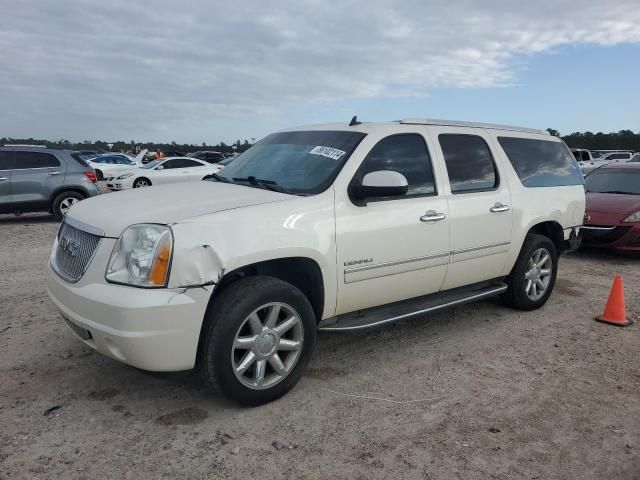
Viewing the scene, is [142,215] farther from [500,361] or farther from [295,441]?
[500,361]

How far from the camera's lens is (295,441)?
310cm

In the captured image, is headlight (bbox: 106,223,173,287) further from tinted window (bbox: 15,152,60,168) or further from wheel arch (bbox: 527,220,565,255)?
tinted window (bbox: 15,152,60,168)

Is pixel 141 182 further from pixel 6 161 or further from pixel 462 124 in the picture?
pixel 462 124

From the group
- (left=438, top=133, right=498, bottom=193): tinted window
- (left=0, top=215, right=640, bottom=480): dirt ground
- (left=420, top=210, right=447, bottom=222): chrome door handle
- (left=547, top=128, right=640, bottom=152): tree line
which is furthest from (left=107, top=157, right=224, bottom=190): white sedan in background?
(left=547, top=128, right=640, bottom=152): tree line

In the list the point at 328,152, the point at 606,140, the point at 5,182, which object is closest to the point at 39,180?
the point at 5,182

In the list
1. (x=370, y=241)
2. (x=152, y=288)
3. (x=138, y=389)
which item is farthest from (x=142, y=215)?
(x=370, y=241)

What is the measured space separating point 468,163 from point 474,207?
42cm

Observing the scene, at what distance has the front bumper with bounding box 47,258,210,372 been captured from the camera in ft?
9.75

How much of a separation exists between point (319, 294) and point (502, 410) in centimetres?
143

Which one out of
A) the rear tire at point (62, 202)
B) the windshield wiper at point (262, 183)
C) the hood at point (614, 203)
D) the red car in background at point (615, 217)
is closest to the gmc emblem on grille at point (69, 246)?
the windshield wiper at point (262, 183)

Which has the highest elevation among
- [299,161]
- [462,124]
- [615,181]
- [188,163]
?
[462,124]

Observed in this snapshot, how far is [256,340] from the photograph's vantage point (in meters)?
3.34

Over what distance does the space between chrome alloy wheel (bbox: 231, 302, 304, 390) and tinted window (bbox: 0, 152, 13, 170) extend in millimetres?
10713

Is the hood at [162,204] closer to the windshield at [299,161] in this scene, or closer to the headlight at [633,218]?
the windshield at [299,161]
